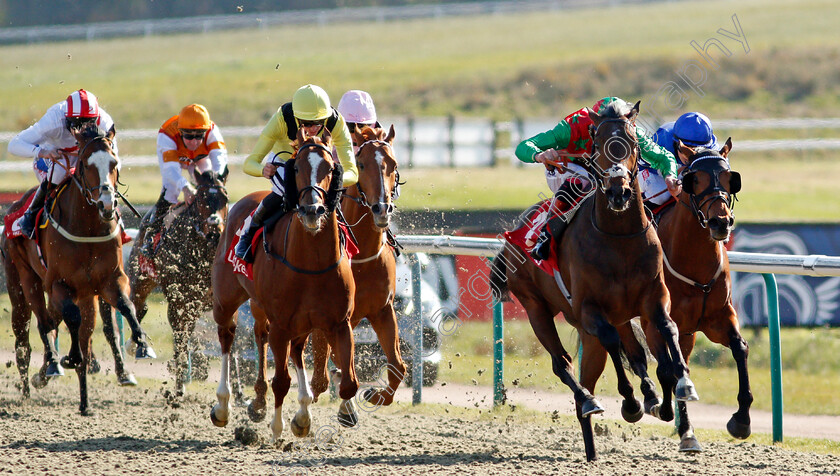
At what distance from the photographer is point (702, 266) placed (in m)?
5.99

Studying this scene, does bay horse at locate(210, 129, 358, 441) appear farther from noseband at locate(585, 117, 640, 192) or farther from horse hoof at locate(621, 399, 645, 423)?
horse hoof at locate(621, 399, 645, 423)

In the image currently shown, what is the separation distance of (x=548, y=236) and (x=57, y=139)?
3686mm

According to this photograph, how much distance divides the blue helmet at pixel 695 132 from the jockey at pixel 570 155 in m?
0.27

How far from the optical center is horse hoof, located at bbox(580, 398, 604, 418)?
5.51 m

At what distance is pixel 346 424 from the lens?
590 centimetres

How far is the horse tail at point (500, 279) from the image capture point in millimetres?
6883

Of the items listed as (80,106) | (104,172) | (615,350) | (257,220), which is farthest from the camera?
(80,106)

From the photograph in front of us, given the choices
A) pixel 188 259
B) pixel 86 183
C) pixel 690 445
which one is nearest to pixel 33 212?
pixel 86 183

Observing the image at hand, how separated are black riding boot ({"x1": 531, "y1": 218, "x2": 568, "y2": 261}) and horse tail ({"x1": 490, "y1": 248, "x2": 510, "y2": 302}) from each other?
2.58 feet

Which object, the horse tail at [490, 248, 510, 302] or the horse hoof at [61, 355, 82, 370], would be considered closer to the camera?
the horse tail at [490, 248, 510, 302]

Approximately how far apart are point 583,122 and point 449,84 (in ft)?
81.1

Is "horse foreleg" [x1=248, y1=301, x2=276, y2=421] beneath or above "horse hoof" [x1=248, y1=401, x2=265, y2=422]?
above

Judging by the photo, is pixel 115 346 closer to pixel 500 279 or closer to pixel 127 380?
pixel 127 380

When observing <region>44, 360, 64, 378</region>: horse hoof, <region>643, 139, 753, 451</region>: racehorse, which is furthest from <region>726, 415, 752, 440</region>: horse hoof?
<region>44, 360, 64, 378</region>: horse hoof
